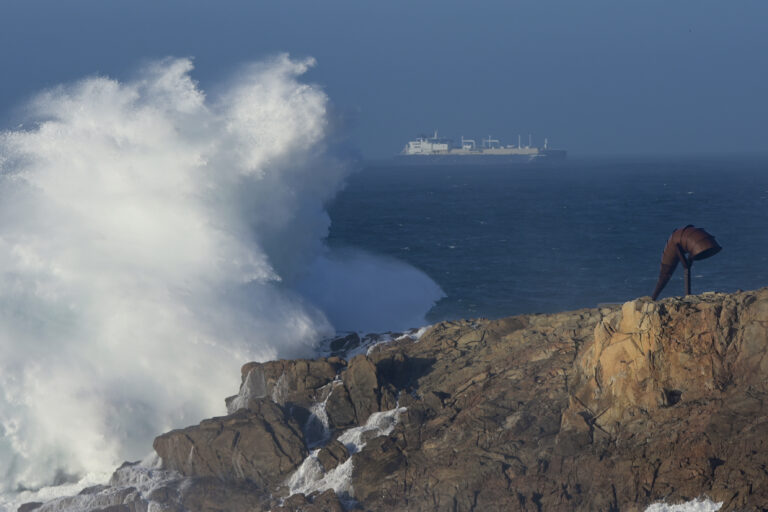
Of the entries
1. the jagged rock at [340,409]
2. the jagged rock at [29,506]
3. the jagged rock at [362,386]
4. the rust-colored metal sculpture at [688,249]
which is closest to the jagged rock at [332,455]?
the jagged rock at [340,409]

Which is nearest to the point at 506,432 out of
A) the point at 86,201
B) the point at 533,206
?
the point at 86,201

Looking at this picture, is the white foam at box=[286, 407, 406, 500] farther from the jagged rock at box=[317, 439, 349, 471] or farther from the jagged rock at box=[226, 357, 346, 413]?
the jagged rock at box=[226, 357, 346, 413]

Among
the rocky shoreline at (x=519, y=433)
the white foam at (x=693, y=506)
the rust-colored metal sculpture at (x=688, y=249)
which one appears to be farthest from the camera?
the rust-colored metal sculpture at (x=688, y=249)

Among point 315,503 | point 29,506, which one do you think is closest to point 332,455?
point 315,503

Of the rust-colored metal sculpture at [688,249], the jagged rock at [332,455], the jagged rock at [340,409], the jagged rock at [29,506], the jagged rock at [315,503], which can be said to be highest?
the rust-colored metal sculpture at [688,249]

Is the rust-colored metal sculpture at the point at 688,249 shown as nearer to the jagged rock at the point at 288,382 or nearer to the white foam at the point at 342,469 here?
the white foam at the point at 342,469

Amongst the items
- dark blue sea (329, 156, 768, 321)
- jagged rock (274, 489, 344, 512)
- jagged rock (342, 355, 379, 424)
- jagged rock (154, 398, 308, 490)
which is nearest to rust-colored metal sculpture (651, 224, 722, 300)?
jagged rock (342, 355, 379, 424)
